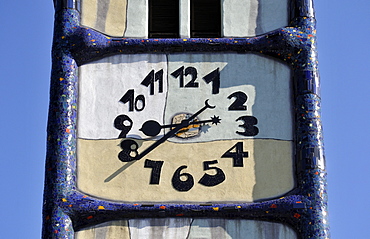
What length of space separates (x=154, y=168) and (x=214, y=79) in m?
1.61

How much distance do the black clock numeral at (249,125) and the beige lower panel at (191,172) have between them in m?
0.11

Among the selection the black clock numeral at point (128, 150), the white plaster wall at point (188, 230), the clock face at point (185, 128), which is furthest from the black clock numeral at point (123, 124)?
the white plaster wall at point (188, 230)

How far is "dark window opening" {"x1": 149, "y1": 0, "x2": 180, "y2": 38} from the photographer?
18.1m

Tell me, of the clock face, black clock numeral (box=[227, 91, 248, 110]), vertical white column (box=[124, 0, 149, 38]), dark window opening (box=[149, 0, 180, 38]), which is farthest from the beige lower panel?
dark window opening (box=[149, 0, 180, 38])

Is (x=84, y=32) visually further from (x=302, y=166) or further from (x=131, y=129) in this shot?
(x=302, y=166)

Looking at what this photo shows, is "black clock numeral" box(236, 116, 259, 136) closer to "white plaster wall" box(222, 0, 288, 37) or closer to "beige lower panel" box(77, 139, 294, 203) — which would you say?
"beige lower panel" box(77, 139, 294, 203)

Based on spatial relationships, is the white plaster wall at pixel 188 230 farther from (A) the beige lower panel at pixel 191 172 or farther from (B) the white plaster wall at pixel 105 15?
(B) the white plaster wall at pixel 105 15

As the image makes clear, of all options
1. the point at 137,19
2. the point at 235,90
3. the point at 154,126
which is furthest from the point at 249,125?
the point at 137,19

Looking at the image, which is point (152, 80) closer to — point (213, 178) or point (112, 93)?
point (112, 93)

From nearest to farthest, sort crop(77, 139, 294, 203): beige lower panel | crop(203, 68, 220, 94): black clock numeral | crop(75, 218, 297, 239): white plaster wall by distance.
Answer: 1. crop(75, 218, 297, 239): white plaster wall
2. crop(77, 139, 294, 203): beige lower panel
3. crop(203, 68, 220, 94): black clock numeral

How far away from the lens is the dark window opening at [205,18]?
18.1m

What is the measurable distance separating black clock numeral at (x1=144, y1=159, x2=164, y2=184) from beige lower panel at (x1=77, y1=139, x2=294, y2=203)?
45 mm

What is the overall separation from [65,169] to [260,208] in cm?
262

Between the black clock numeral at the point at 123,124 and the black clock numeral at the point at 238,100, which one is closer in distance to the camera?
the black clock numeral at the point at 123,124
